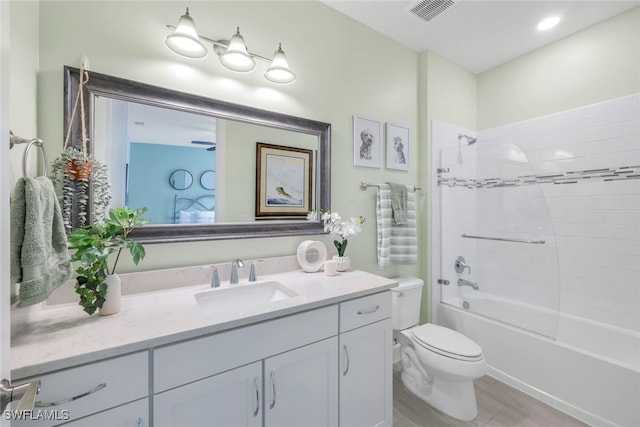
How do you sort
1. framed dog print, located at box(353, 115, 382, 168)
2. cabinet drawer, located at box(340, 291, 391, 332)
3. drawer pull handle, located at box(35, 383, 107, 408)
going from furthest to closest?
framed dog print, located at box(353, 115, 382, 168)
cabinet drawer, located at box(340, 291, 391, 332)
drawer pull handle, located at box(35, 383, 107, 408)

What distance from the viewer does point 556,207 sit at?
7.64 ft

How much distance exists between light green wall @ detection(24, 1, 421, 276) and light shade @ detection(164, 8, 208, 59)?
9 centimetres

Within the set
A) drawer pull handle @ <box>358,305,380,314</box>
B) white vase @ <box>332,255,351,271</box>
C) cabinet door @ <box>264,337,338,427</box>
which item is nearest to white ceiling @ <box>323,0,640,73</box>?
white vase @ <box>332,255,351,271</box>

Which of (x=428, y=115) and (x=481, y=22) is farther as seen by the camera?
(x=428, y=115)

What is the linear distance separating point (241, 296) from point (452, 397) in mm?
1474

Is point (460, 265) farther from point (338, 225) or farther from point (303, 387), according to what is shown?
point (303, 387)

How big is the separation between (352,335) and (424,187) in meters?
1.57

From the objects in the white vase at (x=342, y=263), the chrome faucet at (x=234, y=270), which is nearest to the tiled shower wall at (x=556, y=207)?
the white vase at (x=342, y=263)

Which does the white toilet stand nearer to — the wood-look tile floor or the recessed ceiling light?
the wood-look tile floor

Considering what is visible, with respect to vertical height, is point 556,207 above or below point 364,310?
above

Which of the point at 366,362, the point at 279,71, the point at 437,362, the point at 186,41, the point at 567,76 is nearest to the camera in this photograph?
the point at 186,41

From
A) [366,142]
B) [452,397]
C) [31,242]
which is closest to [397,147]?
[366,142]

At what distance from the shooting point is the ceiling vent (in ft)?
6.14

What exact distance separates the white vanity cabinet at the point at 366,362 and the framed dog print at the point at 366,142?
1.04 m
